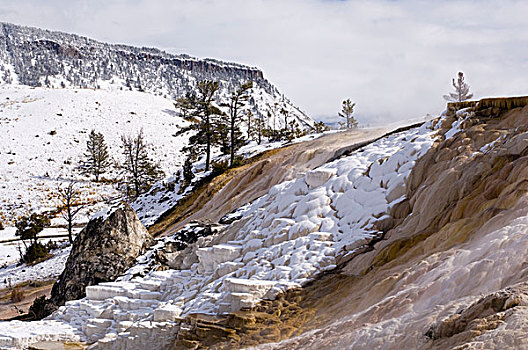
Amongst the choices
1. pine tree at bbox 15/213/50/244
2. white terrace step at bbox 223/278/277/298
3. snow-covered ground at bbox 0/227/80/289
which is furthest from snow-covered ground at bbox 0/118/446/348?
pine tree at bbox 15/213/50/244

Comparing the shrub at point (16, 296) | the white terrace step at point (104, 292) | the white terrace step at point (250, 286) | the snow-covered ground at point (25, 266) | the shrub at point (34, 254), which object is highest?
the white terrace step at point (250, 286)

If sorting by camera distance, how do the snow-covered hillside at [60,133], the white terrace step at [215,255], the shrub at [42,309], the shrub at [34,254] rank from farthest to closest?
the snow-covered hillside at [60,133]
the shrub at [34,254]
the shrub at [42,309]
the white terrace step at [215,255]

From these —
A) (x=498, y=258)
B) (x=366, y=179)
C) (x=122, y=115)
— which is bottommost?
(x=498, y=258)

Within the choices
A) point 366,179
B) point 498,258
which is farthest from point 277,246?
point 498,258

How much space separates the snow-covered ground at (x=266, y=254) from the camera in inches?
385

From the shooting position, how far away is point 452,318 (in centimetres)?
498

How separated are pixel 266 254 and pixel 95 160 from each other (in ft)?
161

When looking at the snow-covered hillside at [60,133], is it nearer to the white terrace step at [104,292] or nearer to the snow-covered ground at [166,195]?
the snow-covered ground at [166,195]

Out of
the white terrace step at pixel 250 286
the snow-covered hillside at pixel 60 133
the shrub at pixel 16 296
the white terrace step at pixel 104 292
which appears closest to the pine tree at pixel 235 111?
the shrub at pixel 16 296

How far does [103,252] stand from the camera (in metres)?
15.0

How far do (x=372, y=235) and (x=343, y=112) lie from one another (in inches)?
1686

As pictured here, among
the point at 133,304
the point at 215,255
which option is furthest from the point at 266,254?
the point at 133,304

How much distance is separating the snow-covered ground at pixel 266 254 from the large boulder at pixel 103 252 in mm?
1745

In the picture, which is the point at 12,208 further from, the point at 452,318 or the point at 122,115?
the point at 452,318
